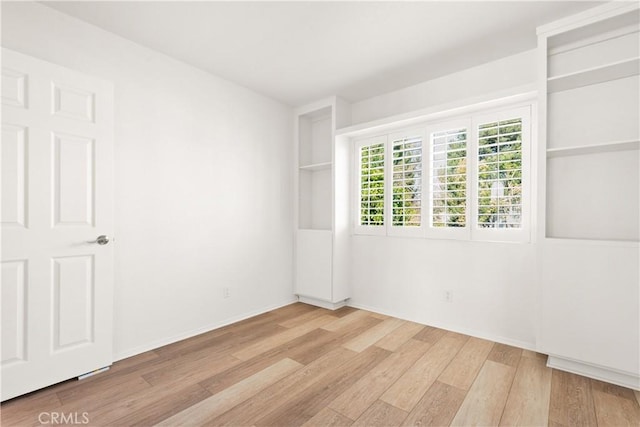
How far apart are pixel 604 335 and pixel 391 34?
263cm

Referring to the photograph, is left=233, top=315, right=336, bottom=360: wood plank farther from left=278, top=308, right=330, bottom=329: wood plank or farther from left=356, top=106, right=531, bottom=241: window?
left=356, top=106, right=531, bottom=241: window

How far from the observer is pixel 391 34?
8.00 feet

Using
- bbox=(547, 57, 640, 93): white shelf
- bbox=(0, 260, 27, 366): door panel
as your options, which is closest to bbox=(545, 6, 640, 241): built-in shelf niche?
bbox=(547, 57, 640, 93): white shelf

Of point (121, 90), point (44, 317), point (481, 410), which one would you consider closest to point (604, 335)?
point (481, 410)

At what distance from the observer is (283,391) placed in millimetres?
2023

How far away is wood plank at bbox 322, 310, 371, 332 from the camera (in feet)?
10.4

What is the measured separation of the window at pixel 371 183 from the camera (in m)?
3.64

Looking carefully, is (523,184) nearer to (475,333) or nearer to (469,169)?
(469,169)

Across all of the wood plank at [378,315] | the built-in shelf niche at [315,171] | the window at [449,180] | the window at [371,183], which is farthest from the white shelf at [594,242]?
the built-in shelf niche at [315,171]

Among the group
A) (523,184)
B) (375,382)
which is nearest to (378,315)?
(375,382)

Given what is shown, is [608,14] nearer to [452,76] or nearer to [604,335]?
[452,76]

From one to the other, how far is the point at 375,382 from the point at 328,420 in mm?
518

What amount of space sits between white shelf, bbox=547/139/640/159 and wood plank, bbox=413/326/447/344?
182 centimetres

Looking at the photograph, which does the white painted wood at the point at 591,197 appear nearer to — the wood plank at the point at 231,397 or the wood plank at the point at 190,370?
the wood plank at the point at 231,397
